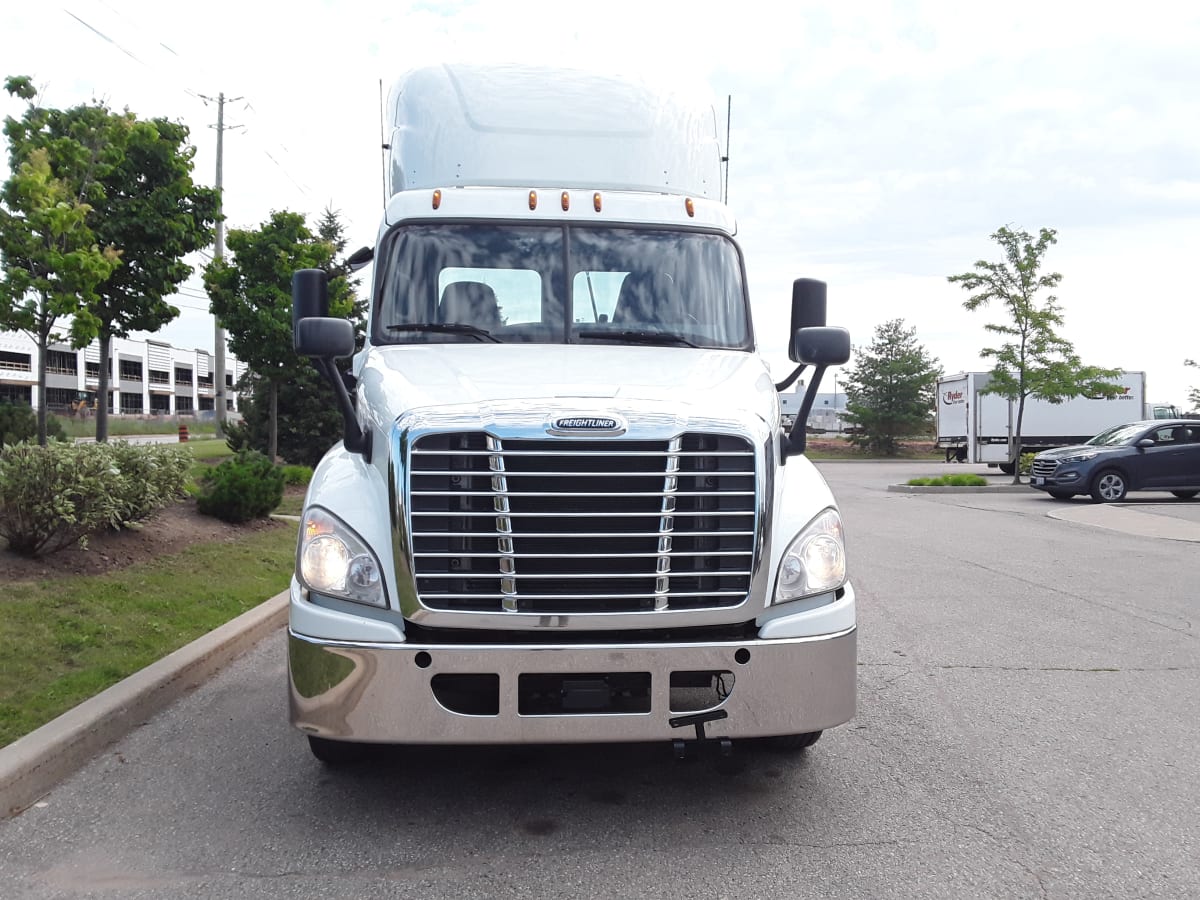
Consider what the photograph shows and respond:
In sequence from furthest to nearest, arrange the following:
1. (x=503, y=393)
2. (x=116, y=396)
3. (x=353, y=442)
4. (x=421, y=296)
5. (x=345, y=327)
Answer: (x=116, y=396), (x=421, y=296), (x=345, y=327), (x=353, y=442), (x=503, y=393)

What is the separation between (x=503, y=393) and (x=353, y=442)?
77 cm

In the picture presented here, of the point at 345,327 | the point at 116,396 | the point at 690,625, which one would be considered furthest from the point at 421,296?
the point at 116,396

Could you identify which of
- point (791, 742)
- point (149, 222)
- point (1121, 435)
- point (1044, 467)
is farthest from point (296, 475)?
point (1121, 435)

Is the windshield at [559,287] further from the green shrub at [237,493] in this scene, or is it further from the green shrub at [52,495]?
the green shrub at [237,493]

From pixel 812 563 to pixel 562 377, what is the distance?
50.6 inches

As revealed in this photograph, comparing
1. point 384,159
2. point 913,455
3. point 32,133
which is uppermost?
point 32,133

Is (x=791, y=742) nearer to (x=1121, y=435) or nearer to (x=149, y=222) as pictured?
(x=149, y=222)

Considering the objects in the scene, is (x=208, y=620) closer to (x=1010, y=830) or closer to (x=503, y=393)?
(x=503, y=393)

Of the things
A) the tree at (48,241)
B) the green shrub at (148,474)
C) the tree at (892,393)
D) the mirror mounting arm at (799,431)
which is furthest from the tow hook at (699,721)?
the tree at (892,393)

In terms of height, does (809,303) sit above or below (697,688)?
above

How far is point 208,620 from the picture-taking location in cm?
728

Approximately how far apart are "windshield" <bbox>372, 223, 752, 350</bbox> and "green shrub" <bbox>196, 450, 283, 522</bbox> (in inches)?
255

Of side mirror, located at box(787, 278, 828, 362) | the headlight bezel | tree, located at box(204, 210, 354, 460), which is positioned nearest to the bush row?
side mirror, located at box(787, 278, 828, 362)

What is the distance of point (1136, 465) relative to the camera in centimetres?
2055
